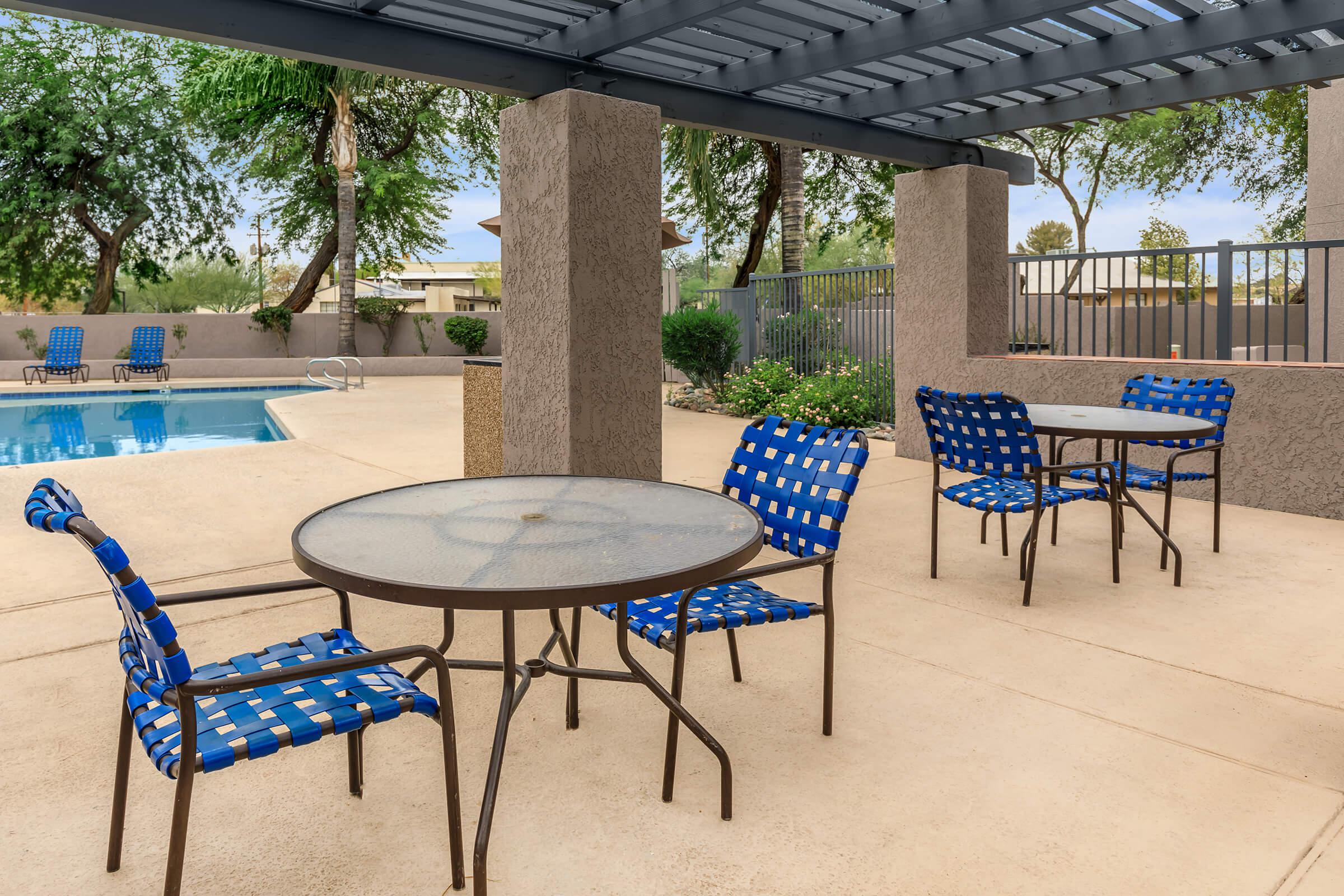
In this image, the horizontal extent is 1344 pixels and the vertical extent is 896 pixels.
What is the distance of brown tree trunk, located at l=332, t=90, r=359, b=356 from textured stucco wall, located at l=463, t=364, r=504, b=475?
15.1 meters

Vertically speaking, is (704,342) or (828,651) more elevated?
(704,342)

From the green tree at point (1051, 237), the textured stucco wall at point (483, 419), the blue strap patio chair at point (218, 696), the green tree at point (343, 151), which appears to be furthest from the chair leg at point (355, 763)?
the green tree at point (1051, 237)

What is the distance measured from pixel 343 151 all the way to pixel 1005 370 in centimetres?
1683

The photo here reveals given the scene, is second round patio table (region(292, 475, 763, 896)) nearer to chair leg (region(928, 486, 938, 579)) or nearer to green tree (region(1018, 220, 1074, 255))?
chair leg (region(928, 486, 938, 579))

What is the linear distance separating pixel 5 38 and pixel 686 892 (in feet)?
92.8

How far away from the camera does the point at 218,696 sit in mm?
1931

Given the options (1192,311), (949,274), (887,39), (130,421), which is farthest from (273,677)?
(1192,311)

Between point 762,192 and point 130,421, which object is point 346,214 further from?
point 762,192

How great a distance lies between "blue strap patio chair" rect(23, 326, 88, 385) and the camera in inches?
690

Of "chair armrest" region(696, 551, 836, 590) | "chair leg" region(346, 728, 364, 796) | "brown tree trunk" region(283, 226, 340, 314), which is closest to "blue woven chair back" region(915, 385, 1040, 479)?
"chair armrest" region(696, 551, 836, 590)

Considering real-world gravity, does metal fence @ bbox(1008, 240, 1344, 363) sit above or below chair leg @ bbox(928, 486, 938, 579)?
above

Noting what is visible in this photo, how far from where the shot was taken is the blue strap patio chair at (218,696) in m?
1.63

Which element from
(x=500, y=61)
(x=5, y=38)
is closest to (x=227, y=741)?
(x=500, y=61)

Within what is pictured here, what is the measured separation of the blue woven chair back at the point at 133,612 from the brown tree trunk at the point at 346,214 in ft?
63.2
